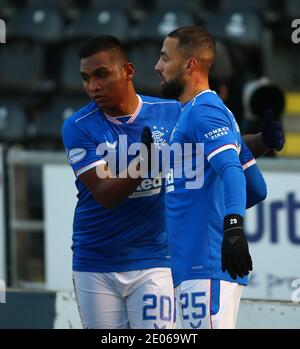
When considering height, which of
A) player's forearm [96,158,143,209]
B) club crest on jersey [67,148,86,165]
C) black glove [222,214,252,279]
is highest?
club crest on jersey [67,148,86,165]

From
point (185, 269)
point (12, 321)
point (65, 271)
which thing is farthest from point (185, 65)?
point (65, 271)

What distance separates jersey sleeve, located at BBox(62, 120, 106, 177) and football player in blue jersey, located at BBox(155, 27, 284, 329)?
0.42m

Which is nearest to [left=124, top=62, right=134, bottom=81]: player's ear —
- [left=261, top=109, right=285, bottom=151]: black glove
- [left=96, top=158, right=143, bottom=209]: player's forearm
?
[left=96, top=158, right=143, bottom=209]: player's forearm

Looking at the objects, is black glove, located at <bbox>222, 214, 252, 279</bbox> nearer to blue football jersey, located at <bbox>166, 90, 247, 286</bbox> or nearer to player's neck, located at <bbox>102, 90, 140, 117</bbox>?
blue football jersey, located at <bbox>166, 90, 247, 286</bbox>

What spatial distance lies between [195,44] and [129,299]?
1.26 meters

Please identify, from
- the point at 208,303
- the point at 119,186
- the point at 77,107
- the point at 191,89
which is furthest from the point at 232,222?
the point at 77,107

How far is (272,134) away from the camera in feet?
17.3

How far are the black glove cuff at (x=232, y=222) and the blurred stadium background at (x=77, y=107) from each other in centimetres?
A: 161

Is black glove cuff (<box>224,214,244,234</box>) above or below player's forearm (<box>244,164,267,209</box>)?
below

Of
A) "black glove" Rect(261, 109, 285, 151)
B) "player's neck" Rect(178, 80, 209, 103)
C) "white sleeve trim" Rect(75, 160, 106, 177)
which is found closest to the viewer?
"player's neck" Rect(178, 80, 209, 103)

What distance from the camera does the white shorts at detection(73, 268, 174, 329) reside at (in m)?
5.28

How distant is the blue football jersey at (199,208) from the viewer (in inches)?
189

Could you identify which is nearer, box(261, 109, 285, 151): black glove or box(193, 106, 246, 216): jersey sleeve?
box(193, 106, 246, 216): jersey sleeve

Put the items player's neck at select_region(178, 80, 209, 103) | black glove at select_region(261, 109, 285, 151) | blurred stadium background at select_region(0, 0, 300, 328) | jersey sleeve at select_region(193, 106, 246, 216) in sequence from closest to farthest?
jersey sleeve at select_region(193, 106, 246, 216) → player's neck at select_region(178, 80, 209, 103) → black glove at select_region(261, 109, 285, 151) → blurred stadium background at select_region(0, 0, 300, 328)
